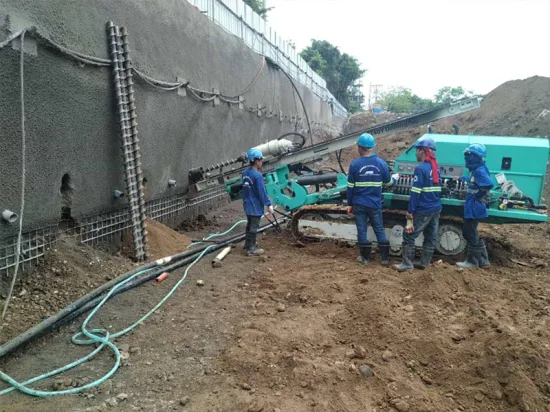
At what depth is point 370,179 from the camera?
6.33 m

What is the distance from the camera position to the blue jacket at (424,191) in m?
6.07

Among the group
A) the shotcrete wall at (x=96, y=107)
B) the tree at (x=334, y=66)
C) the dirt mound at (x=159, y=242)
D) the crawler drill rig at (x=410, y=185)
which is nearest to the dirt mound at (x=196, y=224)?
the shotcrete wall at (x=96, y=107)

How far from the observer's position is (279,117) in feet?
53.0

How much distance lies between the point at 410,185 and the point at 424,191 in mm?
724

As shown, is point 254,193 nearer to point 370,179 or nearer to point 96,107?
point 370,179

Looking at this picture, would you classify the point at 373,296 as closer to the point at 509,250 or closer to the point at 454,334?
the point at 454,334

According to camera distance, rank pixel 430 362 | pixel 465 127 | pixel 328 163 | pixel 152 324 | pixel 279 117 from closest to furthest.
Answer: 1. pixel 430 362
2. pixel 152 324
3. pixel 279 117
4. pixel 328 163
5. pixel 465 127

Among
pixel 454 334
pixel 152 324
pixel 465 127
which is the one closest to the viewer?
pixel 454 334

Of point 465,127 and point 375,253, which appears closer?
point 375,253

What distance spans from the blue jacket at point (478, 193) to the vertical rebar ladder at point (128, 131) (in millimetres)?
4411

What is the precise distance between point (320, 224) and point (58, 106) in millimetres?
4116

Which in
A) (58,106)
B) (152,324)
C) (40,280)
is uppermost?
(58,106)


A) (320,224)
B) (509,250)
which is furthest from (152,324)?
(509,250)

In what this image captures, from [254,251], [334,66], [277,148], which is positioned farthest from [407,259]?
[334,66]
